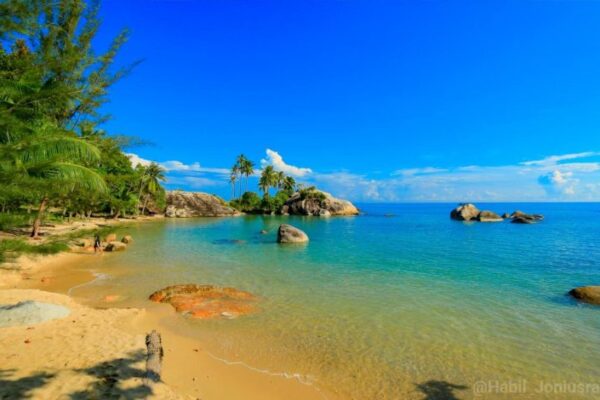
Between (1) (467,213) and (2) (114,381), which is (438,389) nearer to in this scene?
(2) (114,381)

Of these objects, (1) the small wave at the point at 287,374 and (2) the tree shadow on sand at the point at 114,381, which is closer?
(2) the tree shadow on sand at the point at 114,381

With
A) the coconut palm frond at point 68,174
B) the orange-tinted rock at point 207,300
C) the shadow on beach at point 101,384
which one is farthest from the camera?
the orange-tinted rock at point 207,300

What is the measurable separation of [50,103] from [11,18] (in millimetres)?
1277

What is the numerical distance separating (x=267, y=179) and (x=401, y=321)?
89.5 metres

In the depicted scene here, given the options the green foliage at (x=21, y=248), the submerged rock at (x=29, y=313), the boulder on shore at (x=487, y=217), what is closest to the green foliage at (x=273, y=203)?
the boulder on shore at (x=487, y=217)

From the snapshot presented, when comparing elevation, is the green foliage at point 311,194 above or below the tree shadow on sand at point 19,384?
above

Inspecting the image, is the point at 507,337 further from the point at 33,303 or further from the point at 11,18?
the point at 33,303

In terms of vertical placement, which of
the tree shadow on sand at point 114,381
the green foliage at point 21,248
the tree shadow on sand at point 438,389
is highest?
the green foliage at point 21,248

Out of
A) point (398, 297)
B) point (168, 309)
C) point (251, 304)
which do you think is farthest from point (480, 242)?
Answer: point (168, 309)

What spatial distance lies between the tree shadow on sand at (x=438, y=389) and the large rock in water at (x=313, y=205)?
83.1 meters

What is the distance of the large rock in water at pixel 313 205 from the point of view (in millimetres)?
92375

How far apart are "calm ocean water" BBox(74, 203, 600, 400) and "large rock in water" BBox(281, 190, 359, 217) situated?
65.6 metres

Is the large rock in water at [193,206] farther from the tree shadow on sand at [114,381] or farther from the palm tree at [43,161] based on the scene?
the palm tree at [43,161]

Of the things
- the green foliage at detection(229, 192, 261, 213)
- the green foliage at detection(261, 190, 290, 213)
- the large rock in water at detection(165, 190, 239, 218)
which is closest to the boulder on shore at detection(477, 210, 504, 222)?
the green foliage at detection(261, 190, 290, 213)
